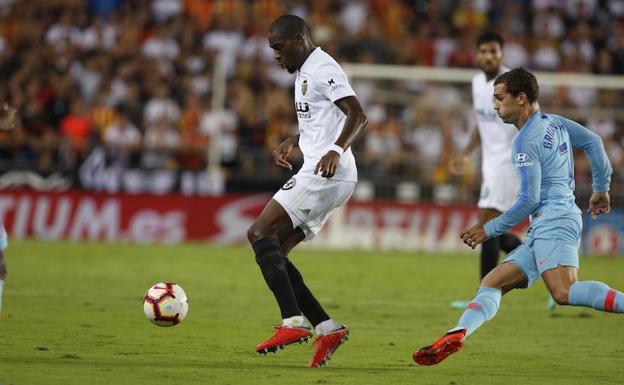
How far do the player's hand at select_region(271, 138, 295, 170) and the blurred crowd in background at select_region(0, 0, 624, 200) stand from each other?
36.7 feet

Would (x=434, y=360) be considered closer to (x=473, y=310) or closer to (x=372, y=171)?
(x=473, y=310)

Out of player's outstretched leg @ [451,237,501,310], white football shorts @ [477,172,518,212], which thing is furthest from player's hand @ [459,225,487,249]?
white football shorts @ [477,172,518,212]

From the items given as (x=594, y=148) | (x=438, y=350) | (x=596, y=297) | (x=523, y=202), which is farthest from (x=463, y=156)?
(x=438, y=350)

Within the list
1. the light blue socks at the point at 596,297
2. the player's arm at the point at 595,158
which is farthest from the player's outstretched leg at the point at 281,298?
the player's arm at the point at 595,158

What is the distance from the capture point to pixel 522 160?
24.1ft

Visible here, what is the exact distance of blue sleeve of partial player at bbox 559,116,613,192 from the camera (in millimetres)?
7891

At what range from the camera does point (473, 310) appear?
24.2ft

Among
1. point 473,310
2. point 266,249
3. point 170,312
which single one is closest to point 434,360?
point 473,310

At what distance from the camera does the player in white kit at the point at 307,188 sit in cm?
772

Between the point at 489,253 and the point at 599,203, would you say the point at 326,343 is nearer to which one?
the point at 599,203

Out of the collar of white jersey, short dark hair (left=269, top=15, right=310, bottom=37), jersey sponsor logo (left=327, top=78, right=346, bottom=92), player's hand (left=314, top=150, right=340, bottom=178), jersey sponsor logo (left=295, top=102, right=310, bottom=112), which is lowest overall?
player's hand (left=314, top=150, right=340, bottom=178)

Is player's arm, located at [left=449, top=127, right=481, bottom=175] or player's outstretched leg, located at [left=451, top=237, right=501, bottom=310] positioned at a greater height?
player's arm, located at [left=449, top=127, right=481, bottom=175]

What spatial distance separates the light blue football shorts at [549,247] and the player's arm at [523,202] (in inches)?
9.7

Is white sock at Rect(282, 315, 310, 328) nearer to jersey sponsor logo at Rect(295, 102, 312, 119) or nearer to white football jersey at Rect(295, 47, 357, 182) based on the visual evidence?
white football jersey at Rect(295, 47, 357, 182)
